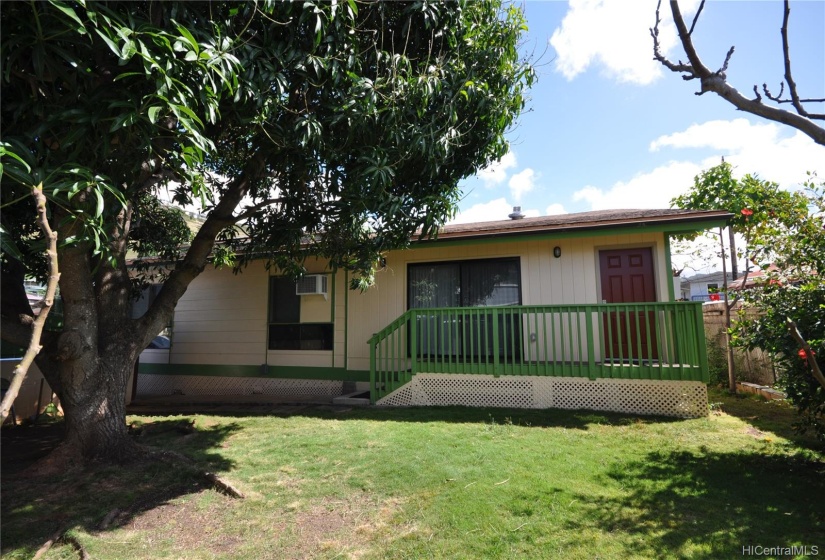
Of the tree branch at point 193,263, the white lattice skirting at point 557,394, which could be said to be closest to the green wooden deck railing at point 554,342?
the white lattice skirting at point 557,394

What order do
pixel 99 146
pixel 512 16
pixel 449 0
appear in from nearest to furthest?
1. pixel 99 146
2. pixel 449 0
3. pixel 512 16

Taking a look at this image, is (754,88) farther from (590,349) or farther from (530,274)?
(530,274)

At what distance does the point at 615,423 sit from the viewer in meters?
5.90

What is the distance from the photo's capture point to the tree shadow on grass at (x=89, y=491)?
10.8 feet

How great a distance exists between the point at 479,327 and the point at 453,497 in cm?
392

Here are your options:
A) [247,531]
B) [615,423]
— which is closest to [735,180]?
[615,423]

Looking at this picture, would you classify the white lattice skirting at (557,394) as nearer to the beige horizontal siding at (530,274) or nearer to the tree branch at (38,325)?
the beige horizontal siding at (530,274)

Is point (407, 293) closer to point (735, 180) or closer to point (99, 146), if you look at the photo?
point (99, 146)

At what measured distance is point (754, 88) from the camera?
2.89m

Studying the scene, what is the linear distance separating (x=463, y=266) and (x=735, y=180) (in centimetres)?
644

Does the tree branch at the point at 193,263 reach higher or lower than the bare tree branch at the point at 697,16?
lower

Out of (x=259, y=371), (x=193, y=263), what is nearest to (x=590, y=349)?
(x=193, y=263)

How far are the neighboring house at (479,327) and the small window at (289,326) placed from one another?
0.03 meters

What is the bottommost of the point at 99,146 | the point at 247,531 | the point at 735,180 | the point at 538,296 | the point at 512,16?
the point at 247,531
